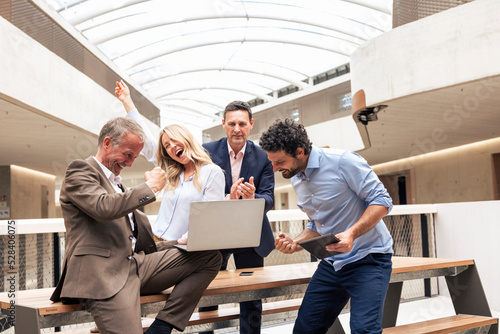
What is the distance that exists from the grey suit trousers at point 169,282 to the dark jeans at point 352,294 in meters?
0.61

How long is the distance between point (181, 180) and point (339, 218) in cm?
91

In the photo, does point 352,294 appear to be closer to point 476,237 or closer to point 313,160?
point 313,160

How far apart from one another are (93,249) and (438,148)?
684 inches

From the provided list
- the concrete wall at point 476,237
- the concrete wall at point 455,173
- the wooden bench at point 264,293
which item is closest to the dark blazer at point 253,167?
the wooden bench at point 264,293

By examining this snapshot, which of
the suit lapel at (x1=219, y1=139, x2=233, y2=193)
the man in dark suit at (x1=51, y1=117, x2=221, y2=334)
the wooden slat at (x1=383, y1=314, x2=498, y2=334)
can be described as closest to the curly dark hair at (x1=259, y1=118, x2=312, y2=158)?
the man in dark suit at (x1=51, y1=117, x2=221, y2=334)

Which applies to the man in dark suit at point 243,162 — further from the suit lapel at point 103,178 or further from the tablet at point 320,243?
the suit lapel at point 103,178

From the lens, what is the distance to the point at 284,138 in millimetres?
2475

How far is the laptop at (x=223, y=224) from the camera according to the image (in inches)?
87.9

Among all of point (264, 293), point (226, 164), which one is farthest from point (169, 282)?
point (226, 164)

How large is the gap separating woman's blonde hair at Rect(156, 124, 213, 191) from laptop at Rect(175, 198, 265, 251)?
41 centimetres

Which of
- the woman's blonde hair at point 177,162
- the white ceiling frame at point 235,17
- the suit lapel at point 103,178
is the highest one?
the white ceiling frame at point 235,17

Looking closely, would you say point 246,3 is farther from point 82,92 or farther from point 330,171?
point 330,171

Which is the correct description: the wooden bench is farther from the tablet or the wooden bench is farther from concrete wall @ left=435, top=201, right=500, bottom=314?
concrete wall @ left=435, top=201, right=500, bottom=314

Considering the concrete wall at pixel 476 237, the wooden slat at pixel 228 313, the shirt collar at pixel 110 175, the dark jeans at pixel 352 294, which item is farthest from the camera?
the concrete wall at pixel 476 237
